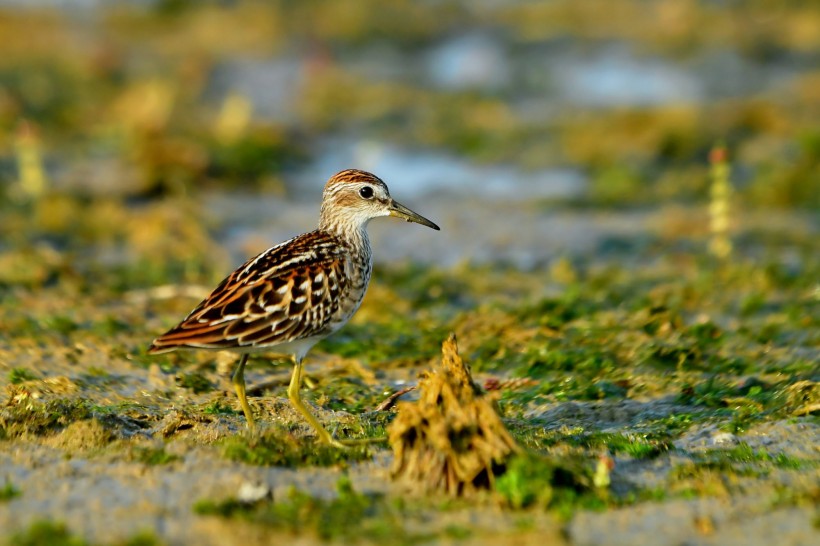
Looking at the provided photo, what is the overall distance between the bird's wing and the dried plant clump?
1433mm

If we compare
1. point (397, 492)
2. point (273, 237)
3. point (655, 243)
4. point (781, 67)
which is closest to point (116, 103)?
point (273, 237)

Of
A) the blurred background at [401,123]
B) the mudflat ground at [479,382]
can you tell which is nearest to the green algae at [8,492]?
the mudflat ground at [479,382]

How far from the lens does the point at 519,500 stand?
6004 millimetres

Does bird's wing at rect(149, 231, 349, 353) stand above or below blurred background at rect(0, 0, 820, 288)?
below

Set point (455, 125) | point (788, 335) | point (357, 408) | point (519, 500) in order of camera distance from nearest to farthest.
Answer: point (519, 500), point (357, 408), point (788, 335), point (455, 125)

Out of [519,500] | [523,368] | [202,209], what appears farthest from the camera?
[202,209]

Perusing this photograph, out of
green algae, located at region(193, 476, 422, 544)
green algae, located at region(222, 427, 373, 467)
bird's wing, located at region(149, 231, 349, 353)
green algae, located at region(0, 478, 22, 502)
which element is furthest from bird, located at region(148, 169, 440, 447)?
green algae, located at region(0, 478, 22, 502)

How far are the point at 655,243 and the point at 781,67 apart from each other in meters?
8.39

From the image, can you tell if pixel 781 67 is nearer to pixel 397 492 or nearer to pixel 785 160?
pixel 785 160

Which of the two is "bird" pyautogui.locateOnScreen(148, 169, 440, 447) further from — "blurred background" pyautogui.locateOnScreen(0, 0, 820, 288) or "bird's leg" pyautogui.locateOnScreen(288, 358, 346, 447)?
"blurred background" pyautogui.locateOnScreen(0, 0, 820, 288)

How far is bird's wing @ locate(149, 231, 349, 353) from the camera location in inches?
287

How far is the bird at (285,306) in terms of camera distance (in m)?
7.29

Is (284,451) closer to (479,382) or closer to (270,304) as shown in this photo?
(270,304)

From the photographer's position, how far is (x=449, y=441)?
6164 millimetres
